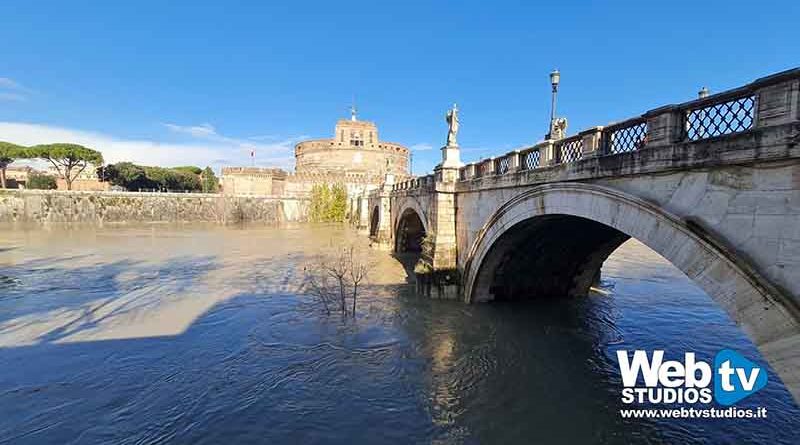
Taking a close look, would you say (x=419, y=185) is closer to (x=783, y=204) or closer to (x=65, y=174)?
(x=783, y=204)

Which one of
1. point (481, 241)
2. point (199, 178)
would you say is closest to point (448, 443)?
point (481, 241)

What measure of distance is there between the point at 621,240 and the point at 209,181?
8551cm

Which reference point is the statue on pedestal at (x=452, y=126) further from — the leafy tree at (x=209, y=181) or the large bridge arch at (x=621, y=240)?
the leafy tree at (x=209, y=181)

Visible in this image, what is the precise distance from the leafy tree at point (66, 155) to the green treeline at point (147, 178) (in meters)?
4.44

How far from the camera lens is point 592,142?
7.30 meters

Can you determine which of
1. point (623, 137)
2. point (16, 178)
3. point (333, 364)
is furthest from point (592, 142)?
point (16, 178)

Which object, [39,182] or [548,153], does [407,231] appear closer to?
[548,153]

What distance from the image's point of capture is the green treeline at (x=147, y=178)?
65062mm

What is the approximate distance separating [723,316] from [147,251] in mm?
34463

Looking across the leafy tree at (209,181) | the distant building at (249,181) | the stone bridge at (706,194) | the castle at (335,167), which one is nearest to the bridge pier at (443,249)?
the stone bridge at (706,194)

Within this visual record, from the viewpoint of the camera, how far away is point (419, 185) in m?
20.9

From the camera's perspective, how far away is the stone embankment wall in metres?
49.4

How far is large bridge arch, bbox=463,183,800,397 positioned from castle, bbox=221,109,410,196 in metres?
52.8

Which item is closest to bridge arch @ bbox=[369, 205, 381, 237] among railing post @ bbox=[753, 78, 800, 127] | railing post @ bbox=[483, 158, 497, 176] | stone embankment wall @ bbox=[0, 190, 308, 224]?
stone embankment wall @ bbox=[0, 190, 308, 224]
